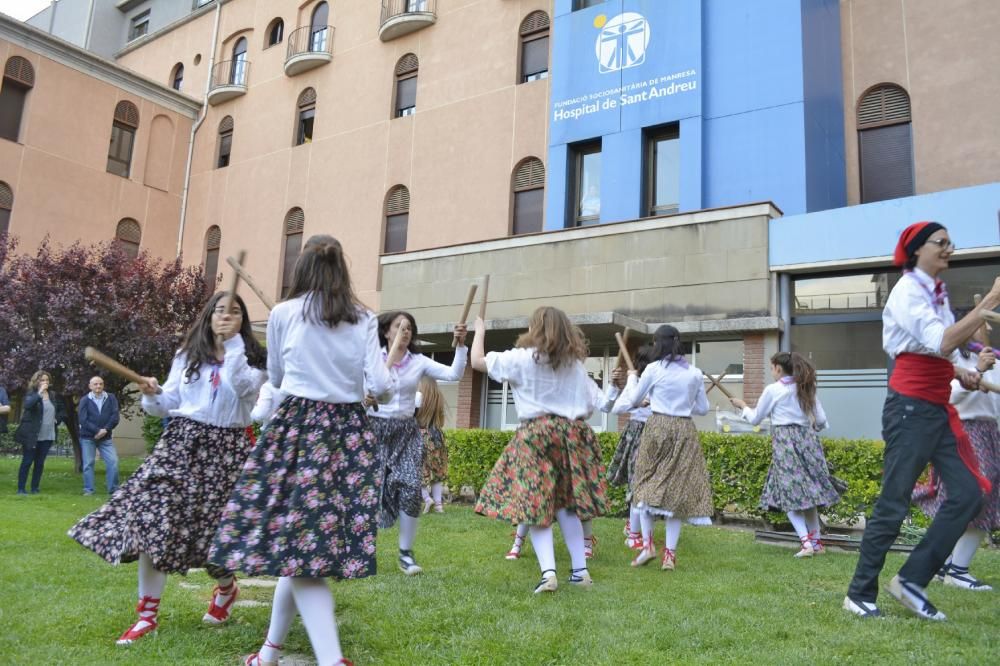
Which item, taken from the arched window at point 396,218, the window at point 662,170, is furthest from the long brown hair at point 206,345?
the arched window at point 396,218

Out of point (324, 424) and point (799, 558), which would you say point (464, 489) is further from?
point (324, 424)

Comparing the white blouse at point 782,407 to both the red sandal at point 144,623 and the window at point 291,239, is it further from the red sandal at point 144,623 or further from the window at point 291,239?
the window at point 291,239

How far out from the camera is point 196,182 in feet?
79.2

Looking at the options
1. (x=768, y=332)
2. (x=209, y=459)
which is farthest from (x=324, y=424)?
(x=768, y=332)

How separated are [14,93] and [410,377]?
20982 mm

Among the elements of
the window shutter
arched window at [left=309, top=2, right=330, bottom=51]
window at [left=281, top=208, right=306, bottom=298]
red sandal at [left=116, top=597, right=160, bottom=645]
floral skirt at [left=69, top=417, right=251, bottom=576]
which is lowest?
red sandal at [left=116, top=597, right=160, bottom=645]

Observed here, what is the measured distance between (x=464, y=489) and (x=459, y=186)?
8.22 m

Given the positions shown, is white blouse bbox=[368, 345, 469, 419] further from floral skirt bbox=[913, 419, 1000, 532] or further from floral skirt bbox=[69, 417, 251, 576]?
floral skirt bbox=[913, 419, 1000, 532]

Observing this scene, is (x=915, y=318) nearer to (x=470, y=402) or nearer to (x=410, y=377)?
(x=410, y=377)

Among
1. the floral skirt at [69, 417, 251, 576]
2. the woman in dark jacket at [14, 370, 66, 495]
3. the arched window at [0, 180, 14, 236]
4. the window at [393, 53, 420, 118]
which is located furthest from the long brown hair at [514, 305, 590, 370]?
the arched window at [0, 180, 14, 236]

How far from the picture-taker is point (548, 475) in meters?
4.99

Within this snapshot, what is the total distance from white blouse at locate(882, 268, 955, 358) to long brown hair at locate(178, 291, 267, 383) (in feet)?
11.6

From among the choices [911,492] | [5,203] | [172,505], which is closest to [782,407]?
[911,492]

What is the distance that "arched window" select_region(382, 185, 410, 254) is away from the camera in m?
18.8
